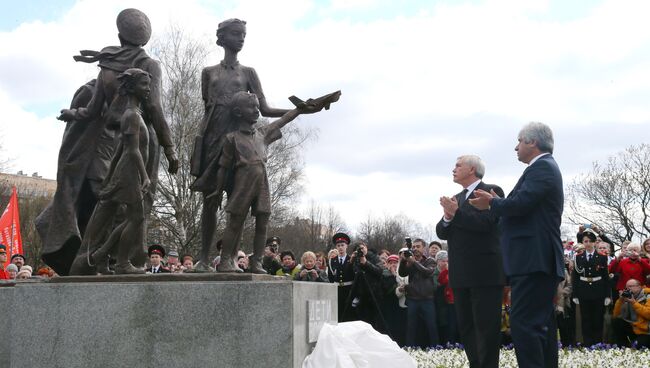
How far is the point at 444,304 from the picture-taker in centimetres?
1341

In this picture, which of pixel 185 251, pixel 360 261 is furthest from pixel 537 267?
pixel 185 251

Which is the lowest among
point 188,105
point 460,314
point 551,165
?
point 460,314

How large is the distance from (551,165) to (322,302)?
7.42 feet

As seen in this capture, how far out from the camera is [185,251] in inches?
1003

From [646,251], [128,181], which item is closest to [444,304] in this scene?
[646,251]

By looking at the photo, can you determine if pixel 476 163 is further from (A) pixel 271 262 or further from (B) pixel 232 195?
(A) pixel 271 262

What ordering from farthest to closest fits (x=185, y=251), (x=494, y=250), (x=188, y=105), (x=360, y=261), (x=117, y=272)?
1. (x=188, y=105)
2. (x=185, y=251)
3. (x=360, y=261)
4. (x=494, y=250)
5. (x=117, y=272)

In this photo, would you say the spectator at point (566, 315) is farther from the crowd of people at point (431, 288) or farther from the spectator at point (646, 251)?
the spectator at point (646, 251)

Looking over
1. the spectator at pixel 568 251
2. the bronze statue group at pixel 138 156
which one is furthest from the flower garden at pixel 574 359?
the spectator at pixel 568 251

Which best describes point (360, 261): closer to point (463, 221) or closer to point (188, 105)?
point (463, 221)

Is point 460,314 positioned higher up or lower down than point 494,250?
lower down

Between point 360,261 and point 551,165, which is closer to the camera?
point 551,165

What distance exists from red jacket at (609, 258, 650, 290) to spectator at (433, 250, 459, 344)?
2.85 m

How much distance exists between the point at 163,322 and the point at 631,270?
938 centimetres
